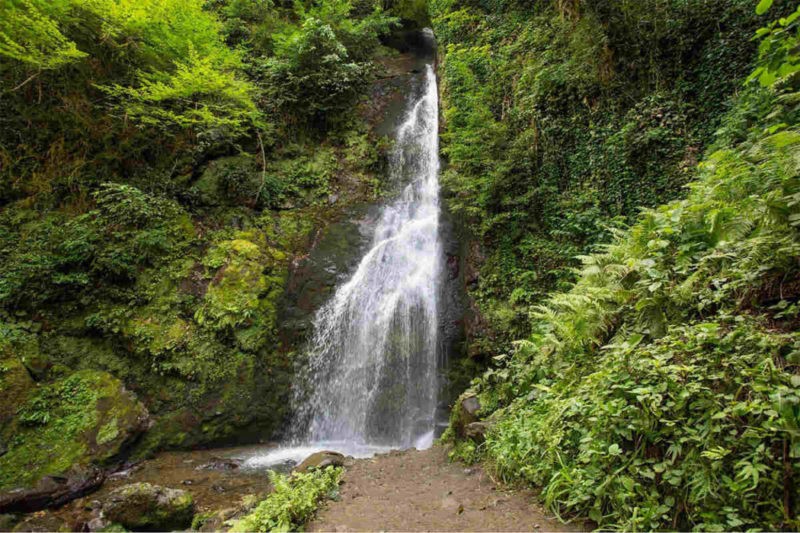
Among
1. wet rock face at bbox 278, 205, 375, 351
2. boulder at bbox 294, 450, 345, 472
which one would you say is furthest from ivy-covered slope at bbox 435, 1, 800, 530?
wet rock face at bbox 278, 205, 375, 351

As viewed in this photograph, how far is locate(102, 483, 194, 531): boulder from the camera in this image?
5.35 metres

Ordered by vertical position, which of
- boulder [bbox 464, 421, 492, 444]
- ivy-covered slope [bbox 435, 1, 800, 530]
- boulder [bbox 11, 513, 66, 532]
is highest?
ivy-covered slope [bbox 435, 1, 800, 530]

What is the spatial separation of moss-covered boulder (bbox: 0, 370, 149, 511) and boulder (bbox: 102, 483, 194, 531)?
146 centimetres

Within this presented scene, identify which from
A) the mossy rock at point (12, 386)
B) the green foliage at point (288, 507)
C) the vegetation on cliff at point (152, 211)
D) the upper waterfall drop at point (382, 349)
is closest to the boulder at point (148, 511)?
the green foliage at point (288, 507)

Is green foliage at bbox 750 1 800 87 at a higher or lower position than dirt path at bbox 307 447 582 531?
higher

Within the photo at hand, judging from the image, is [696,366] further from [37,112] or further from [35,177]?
[37,112]

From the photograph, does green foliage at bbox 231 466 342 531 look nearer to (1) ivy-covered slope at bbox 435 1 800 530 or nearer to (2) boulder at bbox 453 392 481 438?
(1) ivy-covered slope at bbox 435 1 800 530

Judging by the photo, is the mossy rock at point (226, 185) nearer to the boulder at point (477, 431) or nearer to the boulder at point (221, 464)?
the boulder at point (221, 464)

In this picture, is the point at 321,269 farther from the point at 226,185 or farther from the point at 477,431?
the point at 477,431

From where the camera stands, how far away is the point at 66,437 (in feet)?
23.6

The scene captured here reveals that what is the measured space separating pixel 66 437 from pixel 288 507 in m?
6.41

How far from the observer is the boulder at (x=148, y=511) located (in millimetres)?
5348

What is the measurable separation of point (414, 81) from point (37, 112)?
39.9 feet

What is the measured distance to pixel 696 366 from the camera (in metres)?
2.57
